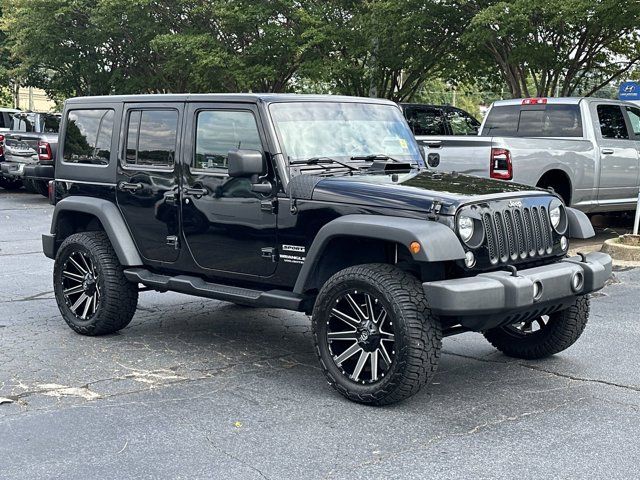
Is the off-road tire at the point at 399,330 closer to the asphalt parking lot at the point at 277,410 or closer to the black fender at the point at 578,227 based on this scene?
the asphalt parking lot at the point at 277,410

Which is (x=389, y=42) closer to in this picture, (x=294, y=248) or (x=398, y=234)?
(x=294, y=248)

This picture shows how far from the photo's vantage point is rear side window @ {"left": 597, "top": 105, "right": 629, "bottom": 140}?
11898 millimetres

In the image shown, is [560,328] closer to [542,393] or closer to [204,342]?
[542,393]

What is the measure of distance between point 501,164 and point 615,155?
226 cm

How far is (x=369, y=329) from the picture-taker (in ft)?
16.5

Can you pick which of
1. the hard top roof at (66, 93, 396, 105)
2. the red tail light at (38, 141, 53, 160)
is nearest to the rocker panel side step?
the hard top roof at (66, 93, 396, 105)

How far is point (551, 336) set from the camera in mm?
5918

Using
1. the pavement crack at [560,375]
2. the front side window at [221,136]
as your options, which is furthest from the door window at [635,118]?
the front side window at [221,136]

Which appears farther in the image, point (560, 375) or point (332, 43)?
Answer: point (332, 43)

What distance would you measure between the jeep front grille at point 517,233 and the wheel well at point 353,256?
48 centimetres

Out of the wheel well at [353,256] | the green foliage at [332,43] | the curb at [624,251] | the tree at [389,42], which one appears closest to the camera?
the wheel well at [353,256]

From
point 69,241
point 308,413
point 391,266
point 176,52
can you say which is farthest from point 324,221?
point 176,52

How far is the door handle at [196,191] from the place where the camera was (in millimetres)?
6035

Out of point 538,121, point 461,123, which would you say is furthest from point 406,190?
point 461,123
